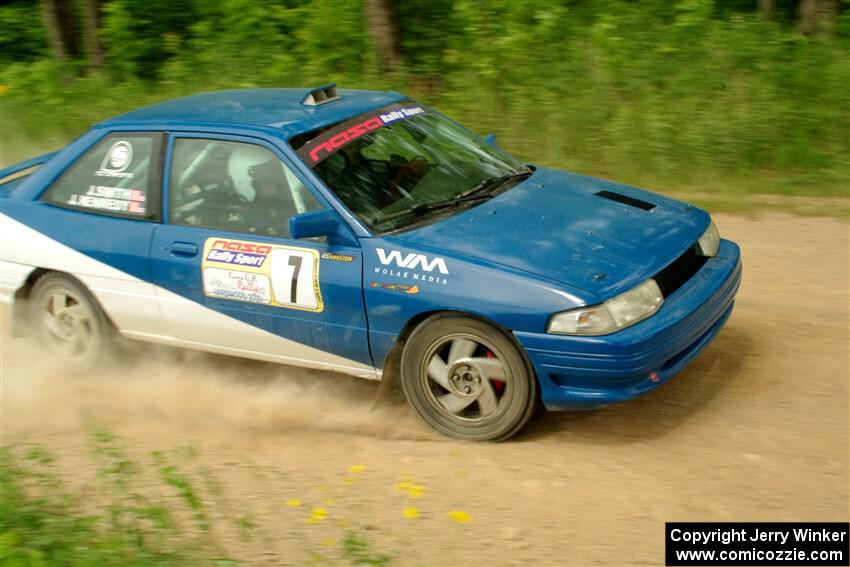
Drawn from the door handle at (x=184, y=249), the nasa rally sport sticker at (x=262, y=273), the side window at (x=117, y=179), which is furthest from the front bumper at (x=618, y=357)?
the side window at (x=117, y=179)

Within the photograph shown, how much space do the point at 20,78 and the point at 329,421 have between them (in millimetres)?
10159

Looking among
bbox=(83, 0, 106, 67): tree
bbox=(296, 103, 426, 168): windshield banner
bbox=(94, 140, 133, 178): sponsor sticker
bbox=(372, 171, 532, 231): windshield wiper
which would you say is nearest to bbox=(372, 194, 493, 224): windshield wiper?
bbox=(372, 171, 532, 231): windshield wiper

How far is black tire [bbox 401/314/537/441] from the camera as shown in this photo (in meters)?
4.57

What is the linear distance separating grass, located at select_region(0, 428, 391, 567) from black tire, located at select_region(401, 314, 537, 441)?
97 centimetres

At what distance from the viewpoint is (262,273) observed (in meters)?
5.05

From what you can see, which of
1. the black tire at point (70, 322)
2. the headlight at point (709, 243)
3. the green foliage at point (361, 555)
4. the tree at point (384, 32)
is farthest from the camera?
the tree at point (384, 32)

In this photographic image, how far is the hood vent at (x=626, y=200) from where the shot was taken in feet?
17.5

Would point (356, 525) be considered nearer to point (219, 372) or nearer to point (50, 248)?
point (219, 372)

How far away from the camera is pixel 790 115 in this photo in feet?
29.1

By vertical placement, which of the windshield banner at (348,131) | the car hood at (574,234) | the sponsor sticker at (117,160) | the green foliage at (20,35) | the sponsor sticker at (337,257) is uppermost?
the windshield banner at (348,131)

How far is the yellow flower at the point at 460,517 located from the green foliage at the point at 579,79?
5309 mm

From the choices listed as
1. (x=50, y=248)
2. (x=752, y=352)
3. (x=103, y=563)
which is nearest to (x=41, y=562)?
(x=103, y=563)

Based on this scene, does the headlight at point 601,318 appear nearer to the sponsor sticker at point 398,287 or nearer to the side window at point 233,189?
the sponsor sticker at point 398,287

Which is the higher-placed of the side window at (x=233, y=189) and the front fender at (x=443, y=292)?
the side window at (x=233, y=189)
